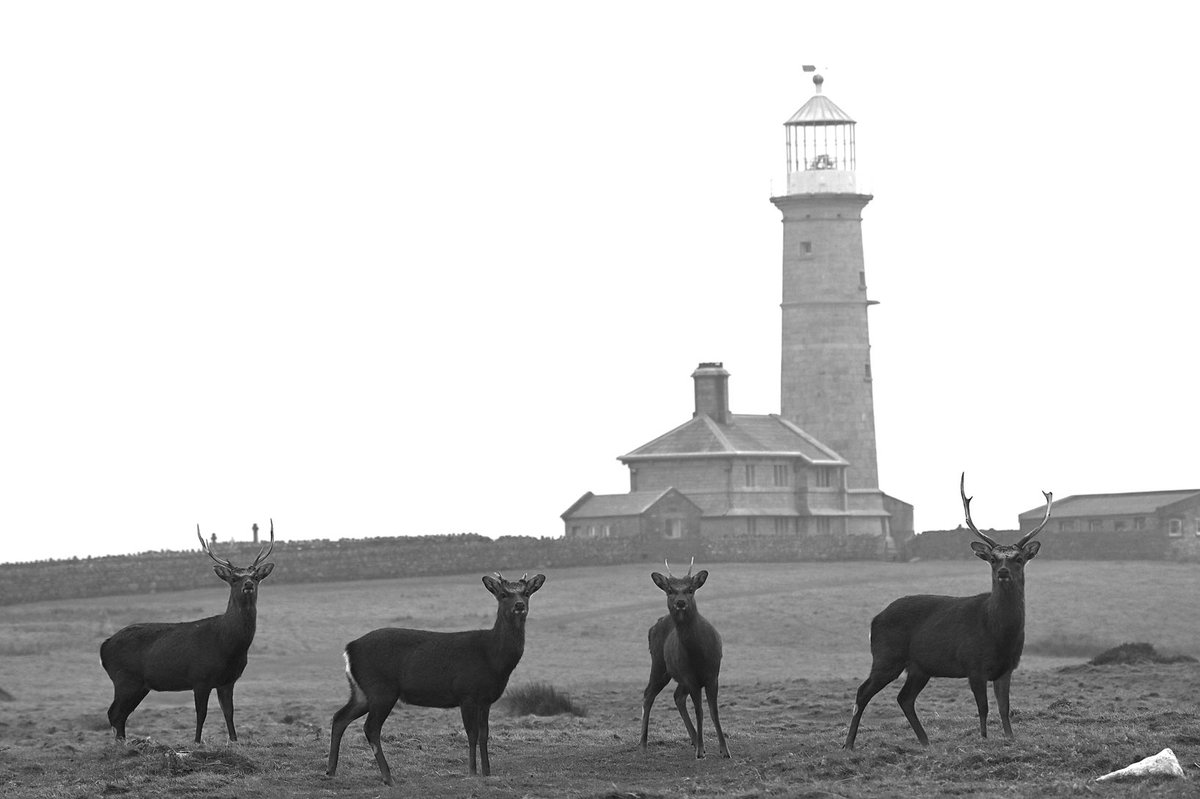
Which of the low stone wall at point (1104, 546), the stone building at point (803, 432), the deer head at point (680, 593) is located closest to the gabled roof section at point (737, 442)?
the stone building at point (803, 432)

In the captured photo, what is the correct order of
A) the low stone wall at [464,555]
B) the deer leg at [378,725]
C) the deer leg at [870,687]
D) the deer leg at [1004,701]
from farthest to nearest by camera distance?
the low stone wall at [464,555], the deer leg at [870,687], the deer leg at [1004,701], the deer leg at [378,725]

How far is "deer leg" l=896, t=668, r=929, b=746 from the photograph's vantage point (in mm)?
21625

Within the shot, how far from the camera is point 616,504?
78438 millimetres

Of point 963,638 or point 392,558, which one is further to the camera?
point 392,558

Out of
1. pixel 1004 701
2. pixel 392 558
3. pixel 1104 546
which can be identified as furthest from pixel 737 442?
pixel 1004 701

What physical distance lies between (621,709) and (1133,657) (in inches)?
456

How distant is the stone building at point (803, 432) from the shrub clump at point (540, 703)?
152 ft

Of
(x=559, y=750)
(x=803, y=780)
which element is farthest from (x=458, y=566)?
(x=803, y=780)

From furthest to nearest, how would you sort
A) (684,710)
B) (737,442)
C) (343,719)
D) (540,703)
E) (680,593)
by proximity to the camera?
(737,442) < (540,703) < (684,710) < (680,593) < (343,719)

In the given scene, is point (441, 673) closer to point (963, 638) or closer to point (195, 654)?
point (195, 654)

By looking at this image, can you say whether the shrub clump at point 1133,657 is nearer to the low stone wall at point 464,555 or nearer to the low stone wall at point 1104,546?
the low stone wall at point 464,555

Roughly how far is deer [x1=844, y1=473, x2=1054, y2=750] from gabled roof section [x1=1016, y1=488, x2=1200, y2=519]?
57260 mm

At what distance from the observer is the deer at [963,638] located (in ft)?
69.3

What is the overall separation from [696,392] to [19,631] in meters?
37.7
